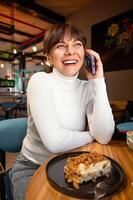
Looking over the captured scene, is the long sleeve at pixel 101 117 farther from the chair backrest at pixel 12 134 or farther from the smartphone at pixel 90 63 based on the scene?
the chair backrest at pixel 12 134

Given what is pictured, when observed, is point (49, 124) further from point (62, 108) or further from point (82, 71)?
point (82, 71)

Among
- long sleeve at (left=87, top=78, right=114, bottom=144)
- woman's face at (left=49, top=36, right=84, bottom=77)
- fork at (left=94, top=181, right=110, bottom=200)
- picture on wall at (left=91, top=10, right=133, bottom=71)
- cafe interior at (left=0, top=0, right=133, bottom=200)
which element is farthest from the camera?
picture on wall at (left=91, top=10, right=133, bottom=71)

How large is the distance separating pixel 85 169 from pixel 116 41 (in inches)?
137

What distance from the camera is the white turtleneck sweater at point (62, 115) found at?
3.26 feet

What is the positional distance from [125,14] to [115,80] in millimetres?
1251

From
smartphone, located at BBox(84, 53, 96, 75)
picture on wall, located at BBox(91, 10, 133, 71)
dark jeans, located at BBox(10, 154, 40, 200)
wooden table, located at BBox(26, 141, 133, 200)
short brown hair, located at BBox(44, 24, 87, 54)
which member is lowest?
dark jeans, located at BBox(10, 154, 40, 200)

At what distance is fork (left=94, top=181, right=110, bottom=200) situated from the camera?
56 cm

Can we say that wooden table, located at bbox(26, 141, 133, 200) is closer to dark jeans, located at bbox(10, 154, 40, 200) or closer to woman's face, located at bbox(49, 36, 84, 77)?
dark jeans, located at bbox(10, 154, 40, 200)

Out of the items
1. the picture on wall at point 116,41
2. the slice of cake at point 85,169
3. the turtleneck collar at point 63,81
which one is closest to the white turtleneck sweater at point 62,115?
the turtleneck collar at point 63,81

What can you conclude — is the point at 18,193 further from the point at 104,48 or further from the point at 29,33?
the point at 29,33

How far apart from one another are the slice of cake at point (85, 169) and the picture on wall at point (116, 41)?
3175mm

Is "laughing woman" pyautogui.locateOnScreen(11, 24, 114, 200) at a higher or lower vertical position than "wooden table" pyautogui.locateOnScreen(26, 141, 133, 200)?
A: higher

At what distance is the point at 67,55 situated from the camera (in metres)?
1.19

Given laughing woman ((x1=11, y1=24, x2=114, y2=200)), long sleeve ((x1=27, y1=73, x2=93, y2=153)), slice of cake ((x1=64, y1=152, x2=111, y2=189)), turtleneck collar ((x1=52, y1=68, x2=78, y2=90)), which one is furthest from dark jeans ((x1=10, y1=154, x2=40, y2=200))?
turtleneck collar ((x1=52, y1=68, x2=78, y2=90))
